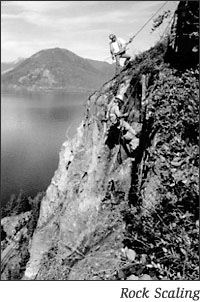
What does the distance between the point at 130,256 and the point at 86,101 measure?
658 cm

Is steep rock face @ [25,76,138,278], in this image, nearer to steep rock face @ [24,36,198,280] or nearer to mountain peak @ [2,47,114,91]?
steep rock face @ [24,36,198,280]

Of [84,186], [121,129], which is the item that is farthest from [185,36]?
[84,186]

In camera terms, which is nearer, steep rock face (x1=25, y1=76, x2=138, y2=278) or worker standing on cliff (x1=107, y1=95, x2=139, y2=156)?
worker standing on cliff (x1=107, y1=95, x2=139, y2=156)

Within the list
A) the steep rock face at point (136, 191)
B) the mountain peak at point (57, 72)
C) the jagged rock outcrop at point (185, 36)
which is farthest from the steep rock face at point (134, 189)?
the mountain peak at point (57, 72)

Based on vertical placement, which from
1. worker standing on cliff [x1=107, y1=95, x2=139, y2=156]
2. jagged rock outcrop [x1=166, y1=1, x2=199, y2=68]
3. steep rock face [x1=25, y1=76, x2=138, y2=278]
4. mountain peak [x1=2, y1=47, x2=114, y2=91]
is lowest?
steep rock face [x1=25, y1=76, x2=138, y2=278]

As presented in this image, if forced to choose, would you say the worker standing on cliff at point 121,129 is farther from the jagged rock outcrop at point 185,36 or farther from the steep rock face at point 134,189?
the jagged rock outcrop at point 185,36

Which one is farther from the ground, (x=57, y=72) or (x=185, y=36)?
(x=185, y=36)

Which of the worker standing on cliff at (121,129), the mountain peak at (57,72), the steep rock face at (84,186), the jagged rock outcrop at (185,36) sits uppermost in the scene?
the jagged rock outcrop at (185,36)

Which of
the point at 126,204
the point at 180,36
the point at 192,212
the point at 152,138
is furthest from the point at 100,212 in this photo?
the point at 180,36

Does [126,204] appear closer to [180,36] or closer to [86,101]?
[180,36]

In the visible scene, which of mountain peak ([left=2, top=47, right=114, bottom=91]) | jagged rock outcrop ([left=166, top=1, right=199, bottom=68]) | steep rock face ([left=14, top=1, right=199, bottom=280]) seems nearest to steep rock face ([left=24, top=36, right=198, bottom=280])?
steep rock face ([left=14, top=1, right=199, bottom=280])

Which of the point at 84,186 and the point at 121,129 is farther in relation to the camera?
the point at 84,186

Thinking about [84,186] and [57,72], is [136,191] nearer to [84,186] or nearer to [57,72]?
[84,186]

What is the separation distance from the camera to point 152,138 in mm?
5871
